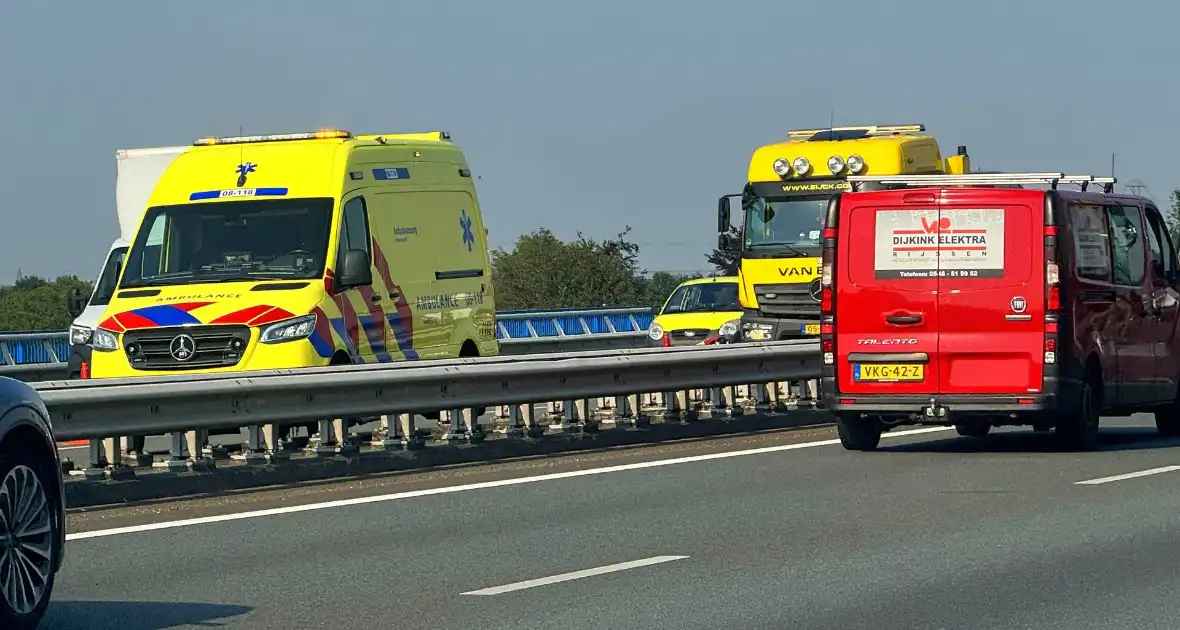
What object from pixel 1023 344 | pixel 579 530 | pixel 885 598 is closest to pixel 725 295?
pixel 1023 344

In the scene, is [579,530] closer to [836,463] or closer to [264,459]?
[264,459]

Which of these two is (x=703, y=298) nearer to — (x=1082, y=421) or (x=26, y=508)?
(x=1082, y=421)

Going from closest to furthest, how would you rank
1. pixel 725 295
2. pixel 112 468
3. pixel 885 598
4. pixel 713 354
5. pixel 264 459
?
pixel 885 598 < pixel 112 468 < pixel 264 459 < pixel 713 354 < pixel 725 295

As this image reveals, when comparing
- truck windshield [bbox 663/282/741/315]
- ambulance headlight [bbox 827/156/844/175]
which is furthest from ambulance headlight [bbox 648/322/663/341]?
ambulance headlight [bbox 827/156/844/175]

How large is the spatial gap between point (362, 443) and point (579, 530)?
4.37 m

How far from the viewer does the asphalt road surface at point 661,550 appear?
861cm

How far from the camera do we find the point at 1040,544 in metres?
10.9

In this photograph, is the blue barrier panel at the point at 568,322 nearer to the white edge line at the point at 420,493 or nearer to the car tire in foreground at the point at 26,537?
the white edge line at the point at 420,493

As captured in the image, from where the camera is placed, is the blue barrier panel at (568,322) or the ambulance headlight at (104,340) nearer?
the ambulance headlight at (104,340)

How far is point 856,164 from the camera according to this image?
2617 cm

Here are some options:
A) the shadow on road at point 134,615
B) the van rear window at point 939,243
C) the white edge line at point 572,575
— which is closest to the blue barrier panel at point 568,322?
the van rear window at point 939,243

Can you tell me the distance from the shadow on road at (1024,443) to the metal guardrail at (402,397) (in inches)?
79.0

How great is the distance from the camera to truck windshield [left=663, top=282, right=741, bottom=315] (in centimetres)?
3019

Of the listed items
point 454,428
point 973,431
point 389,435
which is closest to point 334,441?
point 389,435
